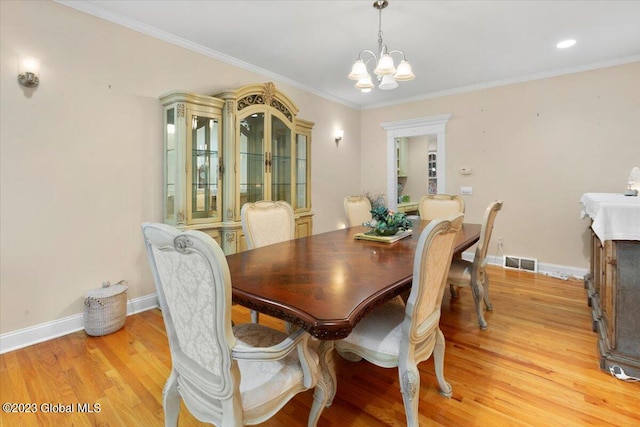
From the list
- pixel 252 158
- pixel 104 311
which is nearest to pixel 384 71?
pixel 252 158

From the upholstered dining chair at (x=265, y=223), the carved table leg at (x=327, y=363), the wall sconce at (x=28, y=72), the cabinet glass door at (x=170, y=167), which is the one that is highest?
the wall sconce at (x=28, y=72)

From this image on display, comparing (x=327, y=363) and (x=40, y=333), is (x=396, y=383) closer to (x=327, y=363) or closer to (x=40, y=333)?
(x=327, y=363)

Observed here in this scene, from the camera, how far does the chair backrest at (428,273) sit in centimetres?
120

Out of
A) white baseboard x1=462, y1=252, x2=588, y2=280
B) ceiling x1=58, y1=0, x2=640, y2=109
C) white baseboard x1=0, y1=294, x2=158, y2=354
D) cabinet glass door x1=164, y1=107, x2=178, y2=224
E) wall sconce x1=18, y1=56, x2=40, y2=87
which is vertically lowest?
white baseboard x1=0, y1=294, x2=158, y2=354

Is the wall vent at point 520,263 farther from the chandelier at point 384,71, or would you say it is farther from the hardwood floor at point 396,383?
the chandelier at point 384,71

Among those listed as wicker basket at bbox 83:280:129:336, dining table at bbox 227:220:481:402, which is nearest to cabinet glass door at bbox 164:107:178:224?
wicker basket at bbox 83:280:129:336

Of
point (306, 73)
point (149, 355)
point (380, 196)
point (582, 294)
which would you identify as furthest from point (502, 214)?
point (149, 355)

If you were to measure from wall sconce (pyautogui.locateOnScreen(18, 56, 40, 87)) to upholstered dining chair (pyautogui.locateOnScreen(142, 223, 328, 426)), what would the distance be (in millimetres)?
2031

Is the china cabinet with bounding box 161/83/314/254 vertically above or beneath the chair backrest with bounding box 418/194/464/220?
above

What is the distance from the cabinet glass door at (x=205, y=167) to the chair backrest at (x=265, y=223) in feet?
2.41

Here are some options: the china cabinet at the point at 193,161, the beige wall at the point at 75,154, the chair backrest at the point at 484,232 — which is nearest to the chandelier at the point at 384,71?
the chair backrest at the point at 484,232

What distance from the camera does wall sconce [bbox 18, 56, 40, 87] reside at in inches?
84.8

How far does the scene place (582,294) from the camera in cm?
323

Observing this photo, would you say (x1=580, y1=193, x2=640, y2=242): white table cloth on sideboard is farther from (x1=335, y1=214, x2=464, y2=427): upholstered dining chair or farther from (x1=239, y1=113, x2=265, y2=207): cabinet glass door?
(x1=239, y1=113, x2=265, y2=207): cabinet glass door
